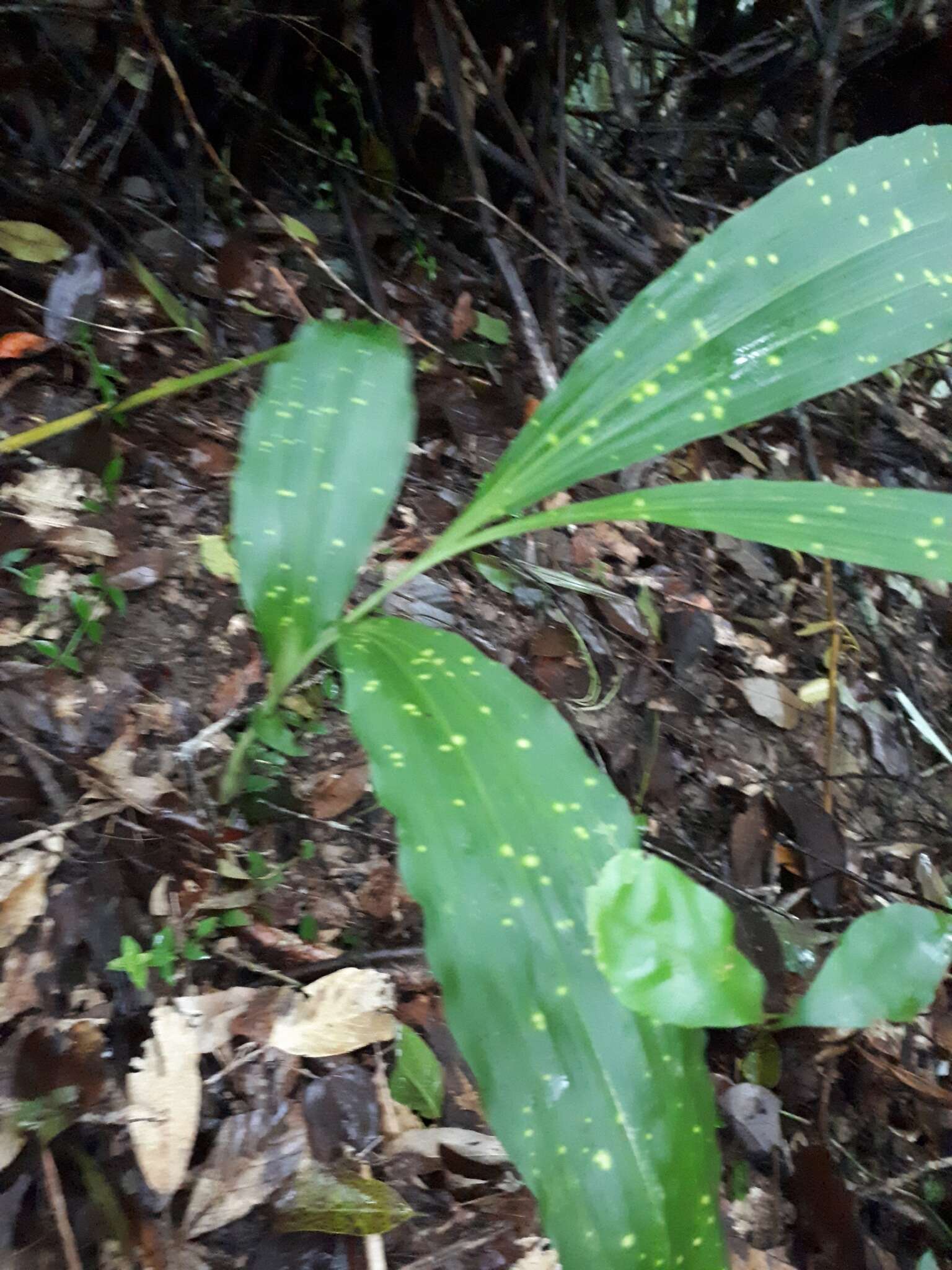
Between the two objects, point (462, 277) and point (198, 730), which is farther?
point (462, 277)

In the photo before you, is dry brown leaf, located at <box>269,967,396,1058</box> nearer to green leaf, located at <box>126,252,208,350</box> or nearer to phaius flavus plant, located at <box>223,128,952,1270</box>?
phaius flavus plant, located at <box>223,128,952,1270</box>

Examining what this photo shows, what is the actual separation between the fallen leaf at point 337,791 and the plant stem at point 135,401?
0.43 meters

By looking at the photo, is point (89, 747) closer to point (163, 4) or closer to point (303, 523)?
point (303, 523)

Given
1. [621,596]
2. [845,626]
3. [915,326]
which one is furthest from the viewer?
[845,626]

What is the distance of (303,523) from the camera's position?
597 mm

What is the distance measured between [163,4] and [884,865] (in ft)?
4.56

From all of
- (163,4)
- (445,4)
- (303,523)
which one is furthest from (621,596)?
(163,4)

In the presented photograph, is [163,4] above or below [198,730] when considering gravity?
above

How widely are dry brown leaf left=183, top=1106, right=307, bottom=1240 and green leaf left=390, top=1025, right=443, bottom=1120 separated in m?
0.08

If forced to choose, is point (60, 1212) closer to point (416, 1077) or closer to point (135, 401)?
point (416, 1077)

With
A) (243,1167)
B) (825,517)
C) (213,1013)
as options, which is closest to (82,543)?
(213,1013)

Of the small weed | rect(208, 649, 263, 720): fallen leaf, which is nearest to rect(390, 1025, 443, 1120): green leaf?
rect(208, 649, 263, 720): fallen leaf

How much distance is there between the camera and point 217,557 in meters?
0.79

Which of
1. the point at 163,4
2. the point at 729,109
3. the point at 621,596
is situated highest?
the point at 729,109
